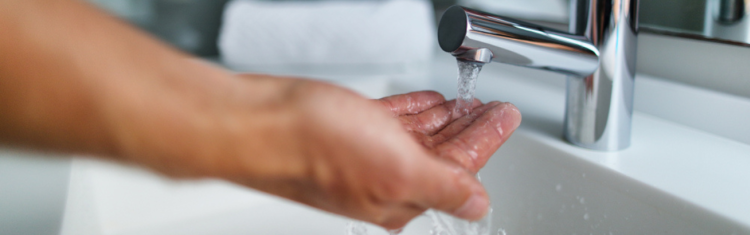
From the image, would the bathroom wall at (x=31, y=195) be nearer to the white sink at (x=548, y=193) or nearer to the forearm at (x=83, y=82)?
the white sink at (x=548, y=193)

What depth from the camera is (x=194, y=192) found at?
1.85ft

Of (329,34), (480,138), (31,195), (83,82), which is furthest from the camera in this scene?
(329,34)

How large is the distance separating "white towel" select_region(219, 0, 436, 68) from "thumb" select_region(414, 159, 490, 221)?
1.62 feet

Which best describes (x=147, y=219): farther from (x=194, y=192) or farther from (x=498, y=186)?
(x=498, y=186)

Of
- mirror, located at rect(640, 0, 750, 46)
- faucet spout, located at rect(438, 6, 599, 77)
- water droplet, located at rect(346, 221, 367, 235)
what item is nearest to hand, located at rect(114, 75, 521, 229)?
faucet spout, located at rect(438, 6, 599, 77)

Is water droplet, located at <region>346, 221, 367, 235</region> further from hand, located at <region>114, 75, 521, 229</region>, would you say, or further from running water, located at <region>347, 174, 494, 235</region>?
hand, located at <region>114, 75, 521, 229</region>

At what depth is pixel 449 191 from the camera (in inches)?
11.2

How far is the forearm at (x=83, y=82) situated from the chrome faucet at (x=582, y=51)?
0.19 meters

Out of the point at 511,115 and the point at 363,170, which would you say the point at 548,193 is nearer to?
the point at 511,115

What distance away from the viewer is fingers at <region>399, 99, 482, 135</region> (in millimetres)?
434

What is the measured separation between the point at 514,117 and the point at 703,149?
193 millimetres

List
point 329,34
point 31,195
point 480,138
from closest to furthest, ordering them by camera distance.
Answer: point 480,138, point 31,195, point 329,34

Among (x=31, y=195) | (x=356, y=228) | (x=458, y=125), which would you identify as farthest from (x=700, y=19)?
(x=31, y=195)

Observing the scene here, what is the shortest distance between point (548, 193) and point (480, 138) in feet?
0.47
